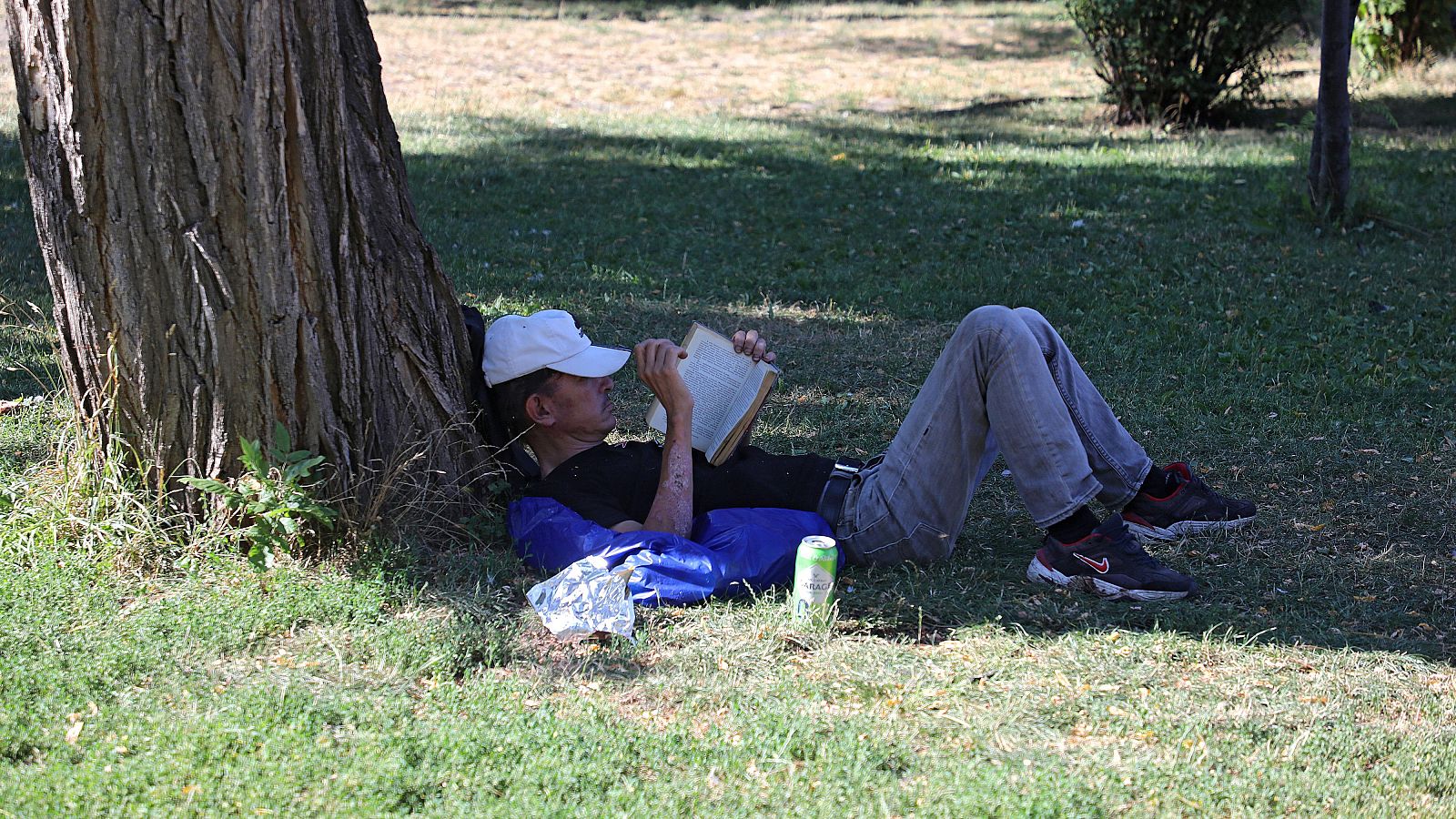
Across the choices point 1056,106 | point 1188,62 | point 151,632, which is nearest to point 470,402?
point 151,632

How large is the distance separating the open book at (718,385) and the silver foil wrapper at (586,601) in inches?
20.8

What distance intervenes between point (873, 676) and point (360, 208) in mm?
1829

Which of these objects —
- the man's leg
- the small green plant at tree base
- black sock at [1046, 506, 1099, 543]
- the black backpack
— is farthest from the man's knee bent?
the small green plant at tree base

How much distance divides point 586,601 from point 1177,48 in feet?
30.2

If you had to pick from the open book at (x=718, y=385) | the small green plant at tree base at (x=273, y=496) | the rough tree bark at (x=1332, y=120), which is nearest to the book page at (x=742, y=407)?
the open book at (x=718, y=385)

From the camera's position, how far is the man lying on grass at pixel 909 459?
3613 millimetres

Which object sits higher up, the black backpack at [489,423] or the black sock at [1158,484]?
the black backpack at [489,423]

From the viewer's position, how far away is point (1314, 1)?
40.1 feet

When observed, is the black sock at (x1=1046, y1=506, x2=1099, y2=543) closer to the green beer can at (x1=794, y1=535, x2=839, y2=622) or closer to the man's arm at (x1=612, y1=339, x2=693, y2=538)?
the green beer can at (x1=794, y1=535, x2=839, y2=622)

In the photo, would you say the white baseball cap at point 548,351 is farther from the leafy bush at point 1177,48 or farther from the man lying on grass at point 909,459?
the leafy bush at point 1177,48

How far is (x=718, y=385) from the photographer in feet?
12.5

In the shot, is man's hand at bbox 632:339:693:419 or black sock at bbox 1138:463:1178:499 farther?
black sock at bbox 1138:463:1178:499

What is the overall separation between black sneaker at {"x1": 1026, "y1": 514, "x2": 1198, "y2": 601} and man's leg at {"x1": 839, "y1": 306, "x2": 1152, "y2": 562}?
0.10m

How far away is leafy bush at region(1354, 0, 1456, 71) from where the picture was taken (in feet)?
41.4
